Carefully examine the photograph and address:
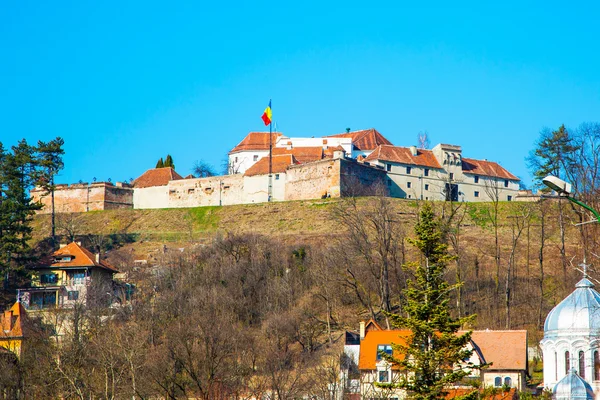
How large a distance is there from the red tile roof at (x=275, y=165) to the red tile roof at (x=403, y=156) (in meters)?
6.71

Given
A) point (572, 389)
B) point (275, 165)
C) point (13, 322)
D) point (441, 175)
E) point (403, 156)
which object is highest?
point (403, 156)

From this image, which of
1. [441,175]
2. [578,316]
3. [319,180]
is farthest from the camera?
[441,175]

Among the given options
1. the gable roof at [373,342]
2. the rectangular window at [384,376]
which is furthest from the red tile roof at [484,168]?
the rectangular window at [384,376]

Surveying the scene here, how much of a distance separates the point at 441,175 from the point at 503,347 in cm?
4548

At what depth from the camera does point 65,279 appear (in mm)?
77562

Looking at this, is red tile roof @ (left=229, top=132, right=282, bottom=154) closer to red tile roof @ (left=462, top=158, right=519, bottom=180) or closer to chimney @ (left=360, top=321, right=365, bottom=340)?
red tile roof @ (left=462, top=158, right=519, bottom=180)

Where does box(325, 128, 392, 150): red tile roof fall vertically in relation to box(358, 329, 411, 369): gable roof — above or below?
above

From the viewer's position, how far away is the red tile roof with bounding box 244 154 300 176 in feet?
316

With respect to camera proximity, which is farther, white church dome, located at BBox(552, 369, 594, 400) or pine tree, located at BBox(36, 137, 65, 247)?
pine tree, located at BBox(36, 137, 65, 247)

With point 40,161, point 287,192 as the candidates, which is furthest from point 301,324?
point 40,161

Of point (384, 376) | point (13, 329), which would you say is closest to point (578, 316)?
point (384, 376)

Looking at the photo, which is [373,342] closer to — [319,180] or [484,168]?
[319,180]

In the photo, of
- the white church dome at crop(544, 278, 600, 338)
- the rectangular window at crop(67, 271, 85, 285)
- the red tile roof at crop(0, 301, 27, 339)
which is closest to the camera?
the white church dome at crop(544, 278, 600, 338)

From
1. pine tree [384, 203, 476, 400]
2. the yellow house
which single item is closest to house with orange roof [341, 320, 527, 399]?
the yellow house
